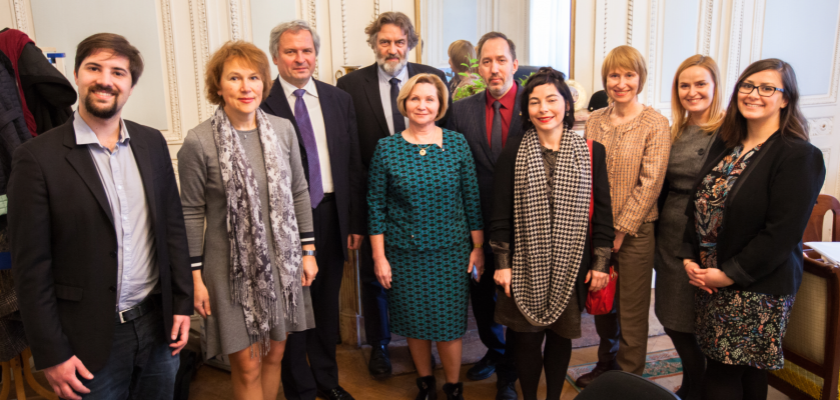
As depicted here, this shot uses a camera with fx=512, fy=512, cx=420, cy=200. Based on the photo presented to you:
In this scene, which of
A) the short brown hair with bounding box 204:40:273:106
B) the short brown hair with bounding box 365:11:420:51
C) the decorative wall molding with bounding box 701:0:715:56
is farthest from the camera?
the decorative wall molding with bounding box 701:0:715:56

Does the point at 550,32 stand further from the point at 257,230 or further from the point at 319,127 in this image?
the point at 257,230

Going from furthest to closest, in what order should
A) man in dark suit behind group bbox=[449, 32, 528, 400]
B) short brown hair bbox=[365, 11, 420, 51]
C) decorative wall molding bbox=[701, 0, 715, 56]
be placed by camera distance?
decorative wall molding bbox=[701, 0, 715, 56], short brown hair bbox=[365, 11, 420, 51], man in dark suit behind group bbox=[449, 32, 528, 400]

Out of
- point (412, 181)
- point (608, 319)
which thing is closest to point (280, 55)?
point (412, 181)

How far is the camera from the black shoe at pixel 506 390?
2521 mm

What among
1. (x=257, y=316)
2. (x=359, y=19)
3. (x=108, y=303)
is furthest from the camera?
(x=359, y=19)

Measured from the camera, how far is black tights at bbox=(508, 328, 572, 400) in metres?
2.20

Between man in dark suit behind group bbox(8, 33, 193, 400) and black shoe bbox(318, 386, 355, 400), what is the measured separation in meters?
1.07

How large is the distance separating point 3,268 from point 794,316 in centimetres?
323

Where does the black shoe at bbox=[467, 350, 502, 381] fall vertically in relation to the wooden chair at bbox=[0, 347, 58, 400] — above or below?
below

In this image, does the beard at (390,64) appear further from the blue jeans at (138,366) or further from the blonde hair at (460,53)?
the blue jeans at (138,366)

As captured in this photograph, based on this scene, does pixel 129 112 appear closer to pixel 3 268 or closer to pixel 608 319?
pixel 3 268

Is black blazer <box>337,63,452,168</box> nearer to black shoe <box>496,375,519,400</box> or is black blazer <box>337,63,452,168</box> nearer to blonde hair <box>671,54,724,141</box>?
blonde hair <box>671,54,724,141</box>

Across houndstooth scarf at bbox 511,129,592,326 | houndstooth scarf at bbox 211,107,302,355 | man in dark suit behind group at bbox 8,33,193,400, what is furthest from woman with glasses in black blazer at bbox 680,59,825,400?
man in dark suit behind group at bbox 8,33,193,400

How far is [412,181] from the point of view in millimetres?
2197
